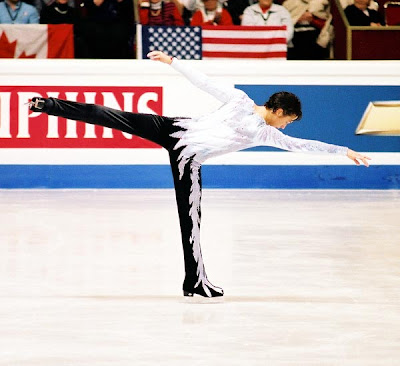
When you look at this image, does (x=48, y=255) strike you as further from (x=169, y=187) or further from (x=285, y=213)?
(x=169, y=187)

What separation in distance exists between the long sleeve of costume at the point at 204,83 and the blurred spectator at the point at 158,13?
6541 mm

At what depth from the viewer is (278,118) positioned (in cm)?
508

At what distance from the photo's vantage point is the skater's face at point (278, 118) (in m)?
5.05

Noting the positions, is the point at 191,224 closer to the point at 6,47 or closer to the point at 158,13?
the point at 6,47

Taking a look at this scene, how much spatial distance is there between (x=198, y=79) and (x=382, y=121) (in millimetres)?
6734

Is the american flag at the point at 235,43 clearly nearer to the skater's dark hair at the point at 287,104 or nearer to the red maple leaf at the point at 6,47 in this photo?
the red maple leaf at the point at 6,47

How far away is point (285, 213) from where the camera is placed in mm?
8781

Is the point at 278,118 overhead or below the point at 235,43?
overhead

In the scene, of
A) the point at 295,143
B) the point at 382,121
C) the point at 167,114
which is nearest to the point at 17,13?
the point at 167,114

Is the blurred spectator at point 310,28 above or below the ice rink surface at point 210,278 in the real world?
above

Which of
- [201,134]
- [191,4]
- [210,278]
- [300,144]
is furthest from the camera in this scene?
[191,4]

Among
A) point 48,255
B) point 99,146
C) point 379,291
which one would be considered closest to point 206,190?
point 99,146

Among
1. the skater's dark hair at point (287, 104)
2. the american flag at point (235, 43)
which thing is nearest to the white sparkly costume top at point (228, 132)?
the skater's dark hair at point (287, 104)

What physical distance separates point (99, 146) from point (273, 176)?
1906 mm
